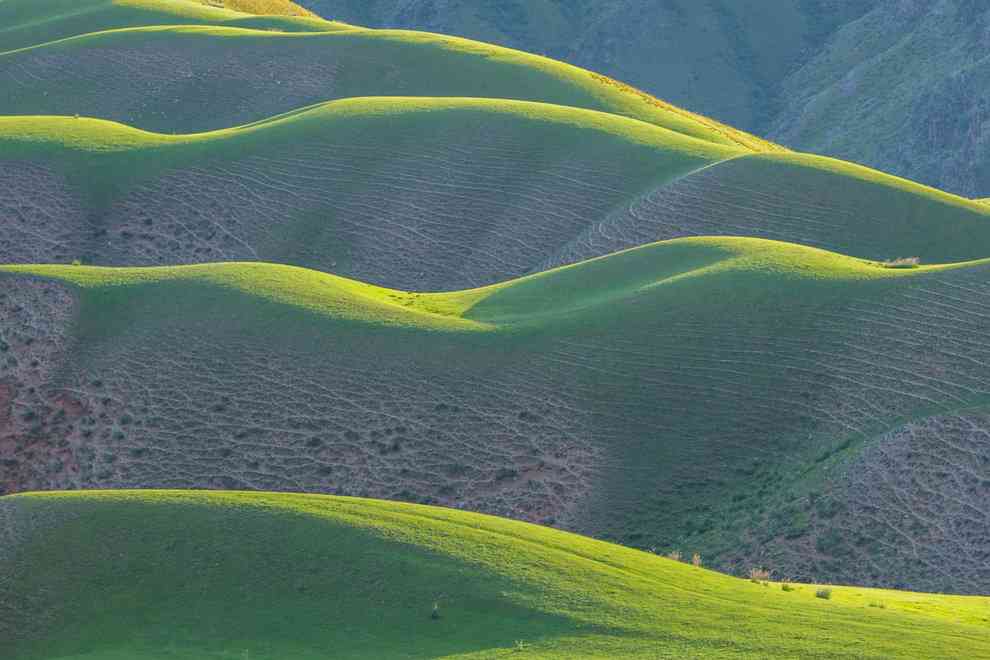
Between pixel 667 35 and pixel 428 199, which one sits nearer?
pixel 428 199

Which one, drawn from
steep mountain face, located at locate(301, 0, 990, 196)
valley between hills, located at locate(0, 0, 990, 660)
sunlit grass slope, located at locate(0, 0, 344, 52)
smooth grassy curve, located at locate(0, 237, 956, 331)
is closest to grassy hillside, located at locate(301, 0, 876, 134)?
steep mountain face, located at locate(301, 0, 990, 196)

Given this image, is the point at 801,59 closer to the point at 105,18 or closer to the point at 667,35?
the point at 667,35

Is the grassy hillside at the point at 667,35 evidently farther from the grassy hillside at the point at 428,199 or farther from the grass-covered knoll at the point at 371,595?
the grass-covered knoll at the point at 371,595

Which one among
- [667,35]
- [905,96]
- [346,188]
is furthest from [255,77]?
[667,35]

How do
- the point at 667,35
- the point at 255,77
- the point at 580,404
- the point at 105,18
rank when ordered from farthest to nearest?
1. the point at 667,35
2. the point at 105,18
3. the point at 255,77
4. the point at 580,404

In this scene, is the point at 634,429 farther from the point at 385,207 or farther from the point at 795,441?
the point at 385,207

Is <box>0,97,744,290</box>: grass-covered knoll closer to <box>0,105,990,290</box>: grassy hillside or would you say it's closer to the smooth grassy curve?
<box>0,105,990,290</box>: grassy hillside

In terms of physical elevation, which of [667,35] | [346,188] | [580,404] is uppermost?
[667,35]
